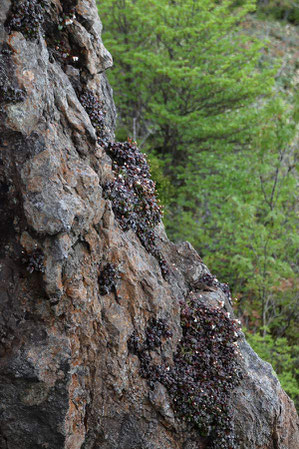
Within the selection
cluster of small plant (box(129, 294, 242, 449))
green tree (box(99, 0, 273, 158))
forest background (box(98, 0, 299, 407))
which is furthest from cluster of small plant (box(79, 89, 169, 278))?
green tree (box(99, 0, 273, 158))

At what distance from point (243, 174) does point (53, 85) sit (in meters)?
8.60

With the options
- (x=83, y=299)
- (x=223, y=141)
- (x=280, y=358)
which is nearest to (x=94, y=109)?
(x=83, y=299)

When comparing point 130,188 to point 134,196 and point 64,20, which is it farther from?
point 64,20

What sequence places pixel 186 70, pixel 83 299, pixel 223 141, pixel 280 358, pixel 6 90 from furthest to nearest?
pixel 223 141, pixel 186 70, pixel 280 358, pixel 83 299, pixel 6 90

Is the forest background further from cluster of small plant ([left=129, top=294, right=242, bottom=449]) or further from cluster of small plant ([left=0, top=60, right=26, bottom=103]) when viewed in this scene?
cluster of small plant ([left=0, top=60, right=26, bottom=103])

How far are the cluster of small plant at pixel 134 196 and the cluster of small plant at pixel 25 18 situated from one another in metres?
2.03

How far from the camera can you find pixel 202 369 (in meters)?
6.86

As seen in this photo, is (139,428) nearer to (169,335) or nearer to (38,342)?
(169,335)

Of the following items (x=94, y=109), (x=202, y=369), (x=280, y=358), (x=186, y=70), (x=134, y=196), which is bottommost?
(x=280, y=358)

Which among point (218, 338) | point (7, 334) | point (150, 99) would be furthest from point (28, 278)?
point (150, 99)

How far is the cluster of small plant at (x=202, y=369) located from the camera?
6289 mm

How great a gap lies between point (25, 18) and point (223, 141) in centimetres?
1087

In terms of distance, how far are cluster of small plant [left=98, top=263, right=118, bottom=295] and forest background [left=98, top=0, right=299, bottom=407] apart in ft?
19.4

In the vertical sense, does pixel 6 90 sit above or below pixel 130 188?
above
